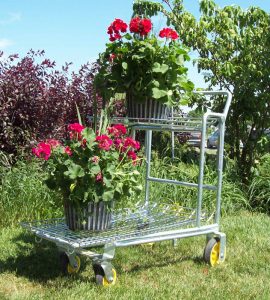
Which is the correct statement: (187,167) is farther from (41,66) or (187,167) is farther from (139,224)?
(139,224)

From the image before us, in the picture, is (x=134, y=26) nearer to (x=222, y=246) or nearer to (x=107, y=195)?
(x=107, y=195)

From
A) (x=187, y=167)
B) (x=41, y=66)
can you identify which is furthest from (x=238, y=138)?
(x=41, y=66)

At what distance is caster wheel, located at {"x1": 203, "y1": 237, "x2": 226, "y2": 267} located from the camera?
408 centimetres

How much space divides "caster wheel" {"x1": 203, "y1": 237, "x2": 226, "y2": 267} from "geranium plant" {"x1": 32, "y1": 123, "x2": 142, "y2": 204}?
844mm

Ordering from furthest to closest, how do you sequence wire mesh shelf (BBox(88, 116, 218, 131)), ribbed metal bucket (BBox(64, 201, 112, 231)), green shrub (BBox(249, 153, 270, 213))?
1. green shrub (BBox(249, 153, 270, 213))
2. wire mesh shelf (BBox(88, 116, 218, 131))
3. ribbed metal bucket (BBox(64, 201, 112, 231))

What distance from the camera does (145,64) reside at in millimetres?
3982

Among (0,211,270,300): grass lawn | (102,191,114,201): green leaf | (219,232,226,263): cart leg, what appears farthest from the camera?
(219,232,226,263): cart leg

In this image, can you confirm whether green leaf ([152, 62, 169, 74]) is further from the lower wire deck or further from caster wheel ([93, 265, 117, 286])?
caster wheel ([93, 265, 117, 286])

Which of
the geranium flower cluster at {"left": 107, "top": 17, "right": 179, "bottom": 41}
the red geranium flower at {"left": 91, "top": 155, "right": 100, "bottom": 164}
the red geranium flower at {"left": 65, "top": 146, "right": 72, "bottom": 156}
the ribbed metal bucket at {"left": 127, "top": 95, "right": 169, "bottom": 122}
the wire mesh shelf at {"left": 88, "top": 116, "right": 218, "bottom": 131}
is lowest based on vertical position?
the red geranium flower at {"left": 91, "top": 155, "right": 100, "bottom": 164}

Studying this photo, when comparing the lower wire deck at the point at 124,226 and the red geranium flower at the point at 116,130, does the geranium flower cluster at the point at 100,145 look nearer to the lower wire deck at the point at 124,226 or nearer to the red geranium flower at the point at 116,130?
the red geranium flower at the point at 116,130

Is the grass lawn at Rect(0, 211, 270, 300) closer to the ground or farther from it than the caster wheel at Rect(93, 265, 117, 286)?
closer to the ground

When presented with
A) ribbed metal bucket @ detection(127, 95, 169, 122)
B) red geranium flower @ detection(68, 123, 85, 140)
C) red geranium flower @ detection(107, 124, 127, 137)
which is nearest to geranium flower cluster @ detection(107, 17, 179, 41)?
ribbed metal bucket @ detection(127, 95, 169, 122)

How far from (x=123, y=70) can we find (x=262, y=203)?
3.22 m

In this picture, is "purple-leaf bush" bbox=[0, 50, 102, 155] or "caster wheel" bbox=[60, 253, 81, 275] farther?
"purple-leaf bush" bbox=[0, 50, 102, 155]
